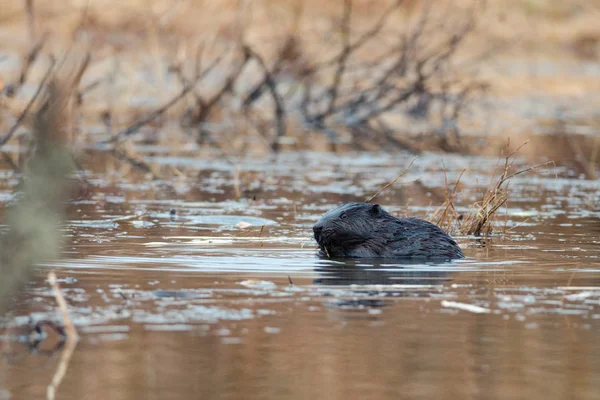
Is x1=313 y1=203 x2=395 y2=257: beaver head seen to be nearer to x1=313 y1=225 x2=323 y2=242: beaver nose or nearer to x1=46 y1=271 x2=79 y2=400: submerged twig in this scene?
x1=313 y1=225 x2=323 y2=242: beaver nose

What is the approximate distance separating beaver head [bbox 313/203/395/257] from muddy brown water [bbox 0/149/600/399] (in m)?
0.22

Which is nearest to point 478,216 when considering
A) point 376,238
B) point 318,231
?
point 376,238

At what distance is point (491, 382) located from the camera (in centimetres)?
431

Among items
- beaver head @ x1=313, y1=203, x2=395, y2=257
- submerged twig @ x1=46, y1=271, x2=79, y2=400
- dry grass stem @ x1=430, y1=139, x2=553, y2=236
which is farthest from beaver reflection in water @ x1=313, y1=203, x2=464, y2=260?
submerged twig @ x1=46, y1=271, x2=79, y2=400

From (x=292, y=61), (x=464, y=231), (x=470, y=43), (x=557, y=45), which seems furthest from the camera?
(x=557, y=45)

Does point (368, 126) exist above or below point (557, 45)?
below

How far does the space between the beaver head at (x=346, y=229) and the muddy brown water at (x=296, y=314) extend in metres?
0.22

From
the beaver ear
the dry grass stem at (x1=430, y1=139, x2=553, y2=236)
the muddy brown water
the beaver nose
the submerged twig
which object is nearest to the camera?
the submerged twig

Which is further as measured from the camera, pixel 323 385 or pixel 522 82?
pixel 522 82

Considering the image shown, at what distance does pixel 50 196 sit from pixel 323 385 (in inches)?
60.2

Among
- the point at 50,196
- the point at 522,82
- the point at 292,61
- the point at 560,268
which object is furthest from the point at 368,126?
the point at 50,196

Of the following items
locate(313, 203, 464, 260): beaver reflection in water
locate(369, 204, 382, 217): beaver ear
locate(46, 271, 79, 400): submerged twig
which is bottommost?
locate(46, 271, 79, 400): submerged twig

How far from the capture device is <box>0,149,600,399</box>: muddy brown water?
14.1 feet

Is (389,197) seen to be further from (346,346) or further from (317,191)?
(346,346)
